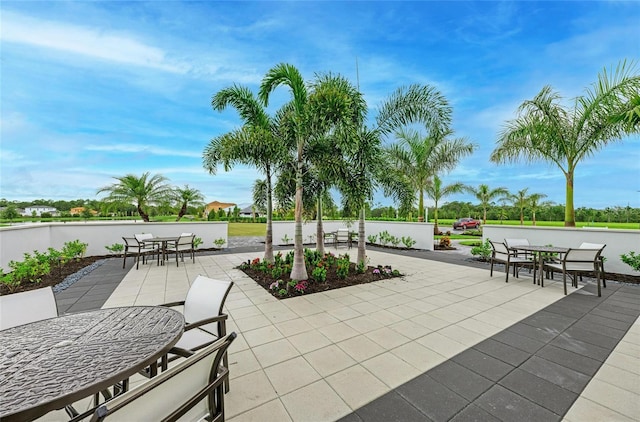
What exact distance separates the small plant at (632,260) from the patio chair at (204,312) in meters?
8.41

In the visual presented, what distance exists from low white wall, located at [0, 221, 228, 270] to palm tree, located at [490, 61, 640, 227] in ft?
35.3

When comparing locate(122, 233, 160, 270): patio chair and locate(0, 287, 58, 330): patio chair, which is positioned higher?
locate(0, 287, 58, 330): patio chair

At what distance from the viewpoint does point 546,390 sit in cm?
208

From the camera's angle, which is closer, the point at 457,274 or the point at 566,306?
the point at 566,306

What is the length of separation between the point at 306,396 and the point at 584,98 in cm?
927

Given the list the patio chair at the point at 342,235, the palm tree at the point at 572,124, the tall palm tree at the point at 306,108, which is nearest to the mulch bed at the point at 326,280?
the tall palm tree at the point at 306,108

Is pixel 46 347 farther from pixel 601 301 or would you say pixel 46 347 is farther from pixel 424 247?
pixel 424 247

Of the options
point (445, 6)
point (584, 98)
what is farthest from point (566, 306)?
point (445, 6)

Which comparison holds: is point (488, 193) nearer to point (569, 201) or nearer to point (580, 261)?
point (569, 201)

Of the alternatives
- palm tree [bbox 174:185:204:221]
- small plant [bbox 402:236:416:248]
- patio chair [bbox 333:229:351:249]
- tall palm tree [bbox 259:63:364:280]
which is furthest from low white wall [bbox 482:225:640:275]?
palm tree [bbox 174:185:204:221]

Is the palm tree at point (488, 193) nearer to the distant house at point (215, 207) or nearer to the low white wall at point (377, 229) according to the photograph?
the low white wall at point (377, 229)

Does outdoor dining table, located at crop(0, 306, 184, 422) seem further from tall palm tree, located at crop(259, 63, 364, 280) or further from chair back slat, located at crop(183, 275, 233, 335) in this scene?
tall palm tree, located at crop(259, 63, 364, 280)

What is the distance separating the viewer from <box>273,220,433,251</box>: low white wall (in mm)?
10047

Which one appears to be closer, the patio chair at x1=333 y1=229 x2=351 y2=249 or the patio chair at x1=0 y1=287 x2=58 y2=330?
the patio chair at x1=0 y1=287 x2=58 y2=330
